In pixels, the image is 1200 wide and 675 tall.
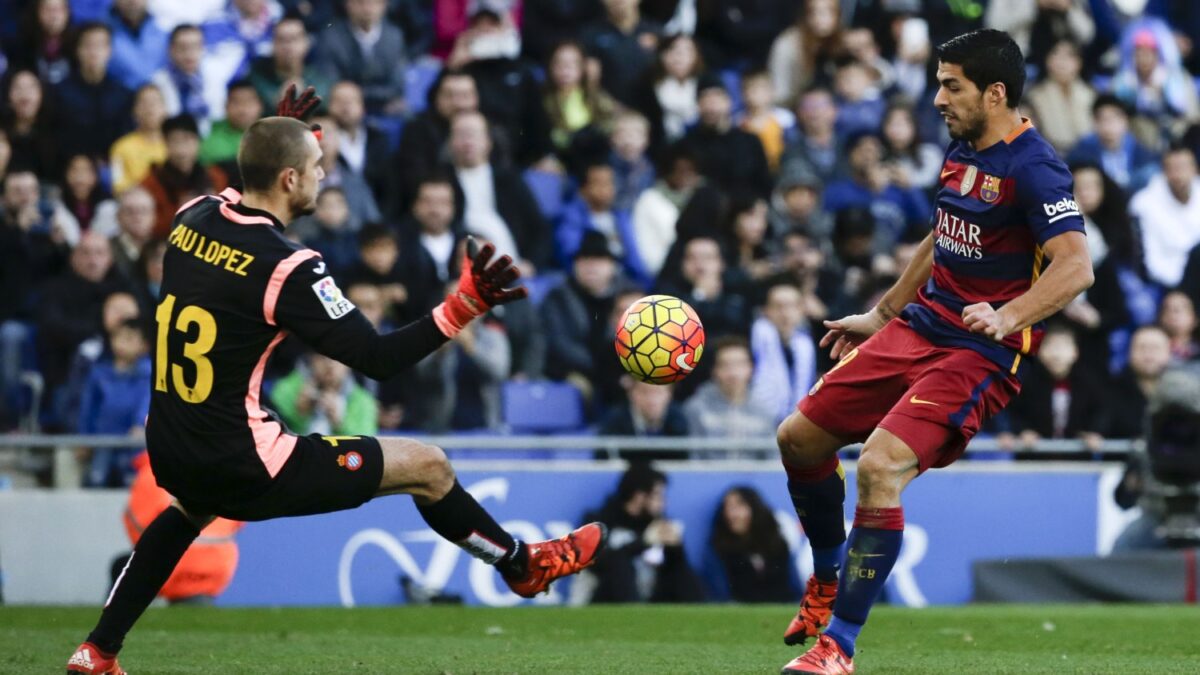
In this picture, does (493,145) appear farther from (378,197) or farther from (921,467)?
(921,467)

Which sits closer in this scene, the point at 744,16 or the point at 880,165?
the point at 880,165

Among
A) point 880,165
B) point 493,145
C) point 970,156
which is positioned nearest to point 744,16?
point 880,165

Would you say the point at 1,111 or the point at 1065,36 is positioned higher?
the point at 1065,36

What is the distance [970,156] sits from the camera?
7.78m

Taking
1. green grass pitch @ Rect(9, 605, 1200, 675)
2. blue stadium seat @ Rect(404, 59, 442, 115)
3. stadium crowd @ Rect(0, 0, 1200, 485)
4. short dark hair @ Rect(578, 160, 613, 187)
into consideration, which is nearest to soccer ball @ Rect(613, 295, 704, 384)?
green grass pitch @ Rect(9, 605, 1200, 675)

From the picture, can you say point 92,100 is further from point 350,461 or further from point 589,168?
point 350,461

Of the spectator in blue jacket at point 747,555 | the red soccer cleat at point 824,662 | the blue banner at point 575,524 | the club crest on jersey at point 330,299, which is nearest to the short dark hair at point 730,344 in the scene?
the blue banner at point 575,524

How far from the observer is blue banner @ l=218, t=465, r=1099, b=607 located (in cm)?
1321

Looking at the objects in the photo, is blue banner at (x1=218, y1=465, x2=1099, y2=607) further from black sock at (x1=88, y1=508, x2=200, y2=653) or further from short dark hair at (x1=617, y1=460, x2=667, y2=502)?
black sock at (x1=88, y1=508, x2=200, y2=653)

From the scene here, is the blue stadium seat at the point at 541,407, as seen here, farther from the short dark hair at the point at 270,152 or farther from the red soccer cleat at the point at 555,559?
the short dark hair at the point at 270,152

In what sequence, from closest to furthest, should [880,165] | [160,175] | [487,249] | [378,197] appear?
1. [487,249]
2. [160,175]
3. [378,197]
4. [880,165]

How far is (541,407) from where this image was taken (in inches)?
563

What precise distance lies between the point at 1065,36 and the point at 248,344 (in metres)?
13.6

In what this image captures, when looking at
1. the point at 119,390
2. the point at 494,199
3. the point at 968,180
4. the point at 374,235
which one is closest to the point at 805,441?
the point at 968,180
